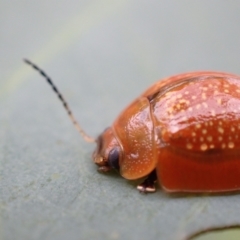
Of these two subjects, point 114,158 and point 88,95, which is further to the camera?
point 88,95

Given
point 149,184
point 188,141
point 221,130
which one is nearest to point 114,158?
point 149,184

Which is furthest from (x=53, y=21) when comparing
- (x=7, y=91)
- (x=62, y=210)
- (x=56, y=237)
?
(x=56, y=237)

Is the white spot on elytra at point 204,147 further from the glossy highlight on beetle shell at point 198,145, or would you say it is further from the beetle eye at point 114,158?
the beetle eye at point 114,158

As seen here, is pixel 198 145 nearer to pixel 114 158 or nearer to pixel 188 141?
pixel 188 141

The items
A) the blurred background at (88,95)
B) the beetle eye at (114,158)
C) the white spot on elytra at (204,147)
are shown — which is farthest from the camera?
the beetle eye at (114,158)

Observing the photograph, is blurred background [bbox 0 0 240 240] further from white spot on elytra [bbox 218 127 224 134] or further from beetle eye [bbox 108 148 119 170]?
white spot on elytra [bbox 218 127 224 134]

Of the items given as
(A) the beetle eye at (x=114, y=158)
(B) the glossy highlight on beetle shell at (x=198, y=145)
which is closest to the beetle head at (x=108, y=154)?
(A) the beetle eye at (x=114, y=158)

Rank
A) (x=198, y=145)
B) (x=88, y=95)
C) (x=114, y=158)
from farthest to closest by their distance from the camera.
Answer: (x=88, y=95) < (x=114, y=158) < (x=198, y=145)
